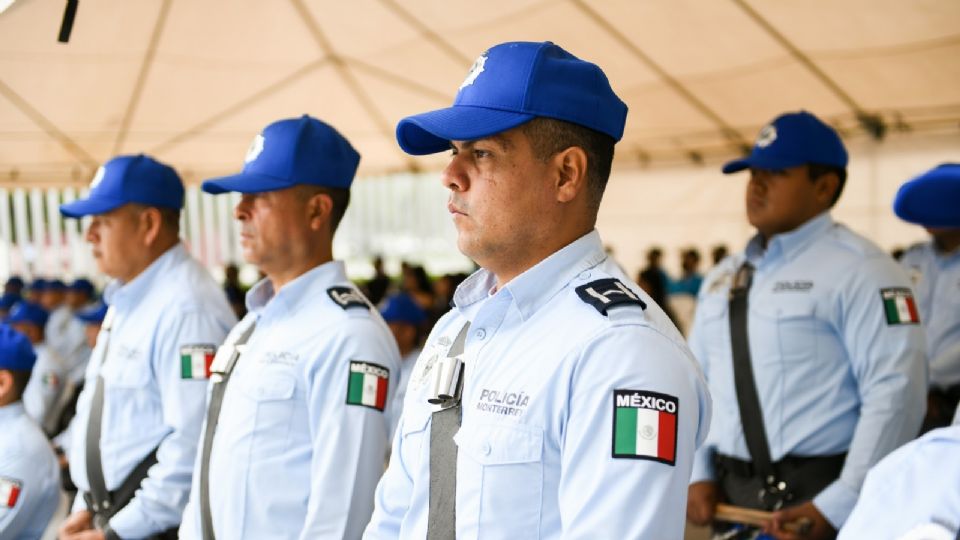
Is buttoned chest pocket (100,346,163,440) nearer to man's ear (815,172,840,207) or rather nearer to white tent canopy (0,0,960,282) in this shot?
white tent canopy (0,0,960,282)

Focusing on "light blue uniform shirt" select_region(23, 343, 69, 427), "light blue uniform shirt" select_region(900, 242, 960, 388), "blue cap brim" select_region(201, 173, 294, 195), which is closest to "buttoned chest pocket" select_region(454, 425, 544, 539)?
"blue cap brim" select_region(201, 173, 294, 195)

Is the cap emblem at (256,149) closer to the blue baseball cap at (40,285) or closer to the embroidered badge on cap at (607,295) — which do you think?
the embroidered badge on cap at (607,295)

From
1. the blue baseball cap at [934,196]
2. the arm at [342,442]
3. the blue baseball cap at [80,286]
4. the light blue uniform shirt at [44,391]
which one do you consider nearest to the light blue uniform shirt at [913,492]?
the blue baseball cap at [934,196]

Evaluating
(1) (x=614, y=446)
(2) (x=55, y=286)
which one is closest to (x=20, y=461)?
(1) (x=614, y=446)

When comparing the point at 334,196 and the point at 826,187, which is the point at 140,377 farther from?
the point at 826,187

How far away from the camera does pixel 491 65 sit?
1594mm

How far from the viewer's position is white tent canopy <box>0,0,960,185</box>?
5.84 metres

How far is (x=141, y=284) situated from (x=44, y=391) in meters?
4.88

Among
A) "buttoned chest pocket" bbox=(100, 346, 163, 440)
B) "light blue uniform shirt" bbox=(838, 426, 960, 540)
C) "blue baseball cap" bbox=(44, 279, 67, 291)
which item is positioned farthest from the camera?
"blue baseball cap" bbox=(44, 279, 67, 291)

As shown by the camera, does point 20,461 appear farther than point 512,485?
Yes

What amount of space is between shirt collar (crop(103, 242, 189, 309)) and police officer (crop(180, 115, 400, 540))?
655mm

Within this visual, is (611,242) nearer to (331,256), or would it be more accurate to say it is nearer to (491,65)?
(331,256)

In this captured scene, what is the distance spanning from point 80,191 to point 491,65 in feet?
32.5

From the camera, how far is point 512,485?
58.2 inches
